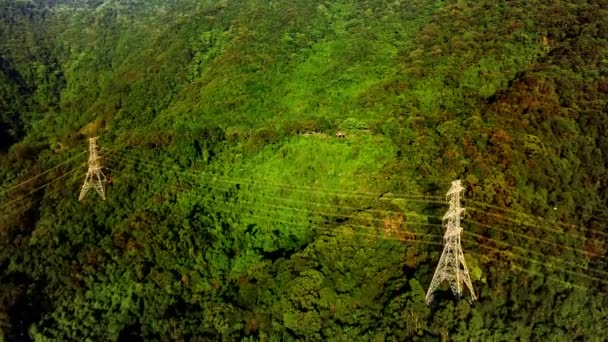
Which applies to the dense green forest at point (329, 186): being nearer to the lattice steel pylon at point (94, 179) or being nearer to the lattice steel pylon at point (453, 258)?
the lattice steel pylon at point (94, 179)

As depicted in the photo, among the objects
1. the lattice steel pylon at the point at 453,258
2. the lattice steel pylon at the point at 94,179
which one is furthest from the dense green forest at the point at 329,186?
the lattice steel pylon at the point at 453,258

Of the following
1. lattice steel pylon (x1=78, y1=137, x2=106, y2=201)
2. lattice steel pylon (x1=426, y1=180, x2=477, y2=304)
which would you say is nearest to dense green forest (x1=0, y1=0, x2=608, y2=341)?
lattice steel pylon (x1=78, y1=137, x2=106, y2=201)

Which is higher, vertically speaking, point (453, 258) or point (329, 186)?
point (453, 258)

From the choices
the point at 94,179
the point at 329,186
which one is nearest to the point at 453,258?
the point at 329,186

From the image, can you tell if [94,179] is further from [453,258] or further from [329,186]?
[453,258]

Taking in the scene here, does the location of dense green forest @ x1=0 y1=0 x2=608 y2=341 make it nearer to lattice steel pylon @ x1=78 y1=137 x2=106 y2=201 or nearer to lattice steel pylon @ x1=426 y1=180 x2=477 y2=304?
lattice steel pylon @ x1=78 y1=137 x2=106 y2=201

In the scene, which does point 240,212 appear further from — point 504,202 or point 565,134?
point 565,134
